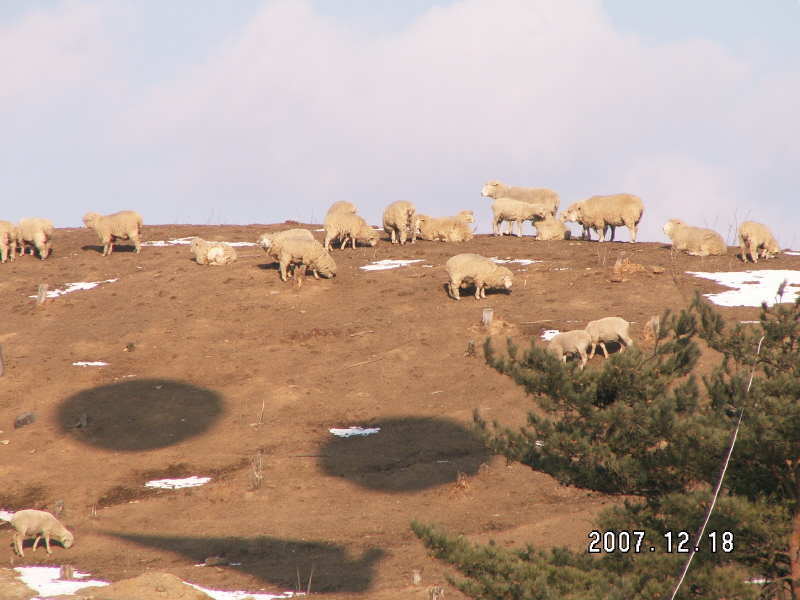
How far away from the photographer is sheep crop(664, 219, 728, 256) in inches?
998

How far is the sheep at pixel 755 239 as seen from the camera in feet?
79.0

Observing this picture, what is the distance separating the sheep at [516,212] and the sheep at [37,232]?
55.2 ft

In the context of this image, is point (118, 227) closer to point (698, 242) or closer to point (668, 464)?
point (698, 242)

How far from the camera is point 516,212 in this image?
3023 centimetres

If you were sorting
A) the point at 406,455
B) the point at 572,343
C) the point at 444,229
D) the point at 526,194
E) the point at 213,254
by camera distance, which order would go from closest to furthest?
the point at 406,455 → the point at 572,343 → the point at 213,254 → the point at 444,229 → the point at 526,194

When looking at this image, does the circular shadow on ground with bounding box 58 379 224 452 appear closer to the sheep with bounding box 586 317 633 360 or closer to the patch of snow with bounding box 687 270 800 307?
the sheep with bounding box 586 317 633 360

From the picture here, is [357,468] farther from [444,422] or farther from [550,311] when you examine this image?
[550,311]

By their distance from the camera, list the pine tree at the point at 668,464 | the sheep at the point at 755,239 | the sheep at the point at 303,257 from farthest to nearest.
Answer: the sheep at the point at 755,239 → the sheep at the point at 303,257 → the pine tree at the point at 668,464

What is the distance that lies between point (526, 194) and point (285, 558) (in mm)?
24014

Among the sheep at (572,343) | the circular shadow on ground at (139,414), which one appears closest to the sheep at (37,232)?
the circular shadow on ground at (139,414)

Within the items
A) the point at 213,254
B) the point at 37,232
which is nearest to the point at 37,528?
the point at 213,254

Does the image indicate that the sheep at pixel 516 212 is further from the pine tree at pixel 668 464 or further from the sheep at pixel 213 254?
the pine tree at pixel 668 464

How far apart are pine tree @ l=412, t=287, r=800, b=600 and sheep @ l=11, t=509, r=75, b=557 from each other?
720 centimetres

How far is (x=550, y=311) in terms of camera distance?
20.0 m
